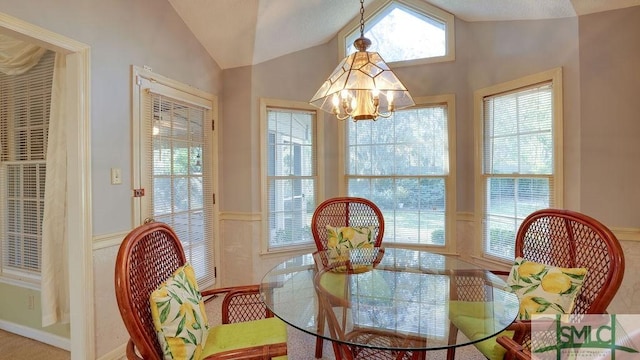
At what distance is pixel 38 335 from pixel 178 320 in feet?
7.22

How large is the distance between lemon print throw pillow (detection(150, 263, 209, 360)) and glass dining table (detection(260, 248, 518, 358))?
36 cm

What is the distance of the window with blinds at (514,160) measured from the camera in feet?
8.18

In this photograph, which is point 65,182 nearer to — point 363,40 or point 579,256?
point 363,40

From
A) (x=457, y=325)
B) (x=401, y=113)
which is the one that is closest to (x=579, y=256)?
→ (x=457, y=325)

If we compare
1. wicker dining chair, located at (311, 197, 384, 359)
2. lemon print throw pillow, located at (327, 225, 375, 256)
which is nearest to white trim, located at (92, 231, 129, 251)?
wicker dining chair, located at (311, 197, 384, 359)

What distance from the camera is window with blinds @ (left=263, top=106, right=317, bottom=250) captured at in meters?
3.29

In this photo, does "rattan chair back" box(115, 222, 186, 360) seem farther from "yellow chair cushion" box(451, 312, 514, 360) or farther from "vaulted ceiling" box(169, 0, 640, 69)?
"vaulted ceiling" box(169, 0, 640, 69)

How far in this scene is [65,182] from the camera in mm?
2189

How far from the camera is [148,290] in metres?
1.29

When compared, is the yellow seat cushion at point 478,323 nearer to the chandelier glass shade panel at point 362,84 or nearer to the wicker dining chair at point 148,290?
the wicker dining chair at point 148,290

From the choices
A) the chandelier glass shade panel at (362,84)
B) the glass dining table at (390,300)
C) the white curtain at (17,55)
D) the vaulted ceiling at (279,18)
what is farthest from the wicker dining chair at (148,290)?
the vaulted ceiling at (279,18)

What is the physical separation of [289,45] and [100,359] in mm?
3120

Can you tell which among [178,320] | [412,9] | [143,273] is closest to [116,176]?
[143,273]

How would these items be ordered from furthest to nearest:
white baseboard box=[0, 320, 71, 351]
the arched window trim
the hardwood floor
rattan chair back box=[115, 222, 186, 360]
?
the arched window trim → white baseboard box=[0, 320, 71, 351] → the hardwood floor → rattan chair back box=[115, 222, 186, 360]
